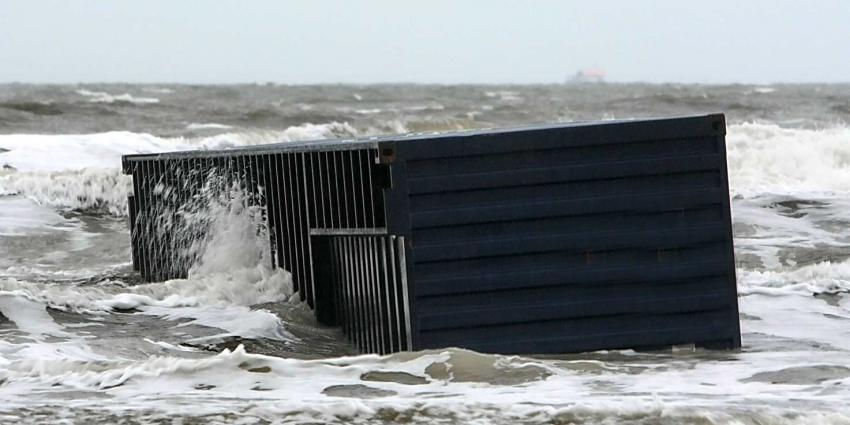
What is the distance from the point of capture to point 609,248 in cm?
730

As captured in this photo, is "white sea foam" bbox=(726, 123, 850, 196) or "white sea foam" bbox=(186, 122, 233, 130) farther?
"white sea foam" bbox=(186, 122, 233, 130)

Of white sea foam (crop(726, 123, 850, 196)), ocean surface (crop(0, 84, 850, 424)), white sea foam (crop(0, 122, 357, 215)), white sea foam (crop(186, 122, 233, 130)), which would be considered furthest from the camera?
white sea foam (crop(186, 122, 233, 130))

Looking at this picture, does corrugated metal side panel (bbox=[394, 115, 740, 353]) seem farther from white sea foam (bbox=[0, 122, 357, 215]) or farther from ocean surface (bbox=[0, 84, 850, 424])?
white sea foam (bbox=[0, 122, 357, 215])

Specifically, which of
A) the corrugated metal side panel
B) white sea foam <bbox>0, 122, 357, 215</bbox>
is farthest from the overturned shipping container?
white sea foam <bbox>0, 122, 357, 215</bbox>

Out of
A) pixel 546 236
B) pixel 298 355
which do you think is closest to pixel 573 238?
pixel 546 236

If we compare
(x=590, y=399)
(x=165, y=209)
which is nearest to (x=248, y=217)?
(x=165, y=209)

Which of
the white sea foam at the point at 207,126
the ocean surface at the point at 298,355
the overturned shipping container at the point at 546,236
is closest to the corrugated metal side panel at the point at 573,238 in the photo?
A: the overturned shipping container at the point at 546,236

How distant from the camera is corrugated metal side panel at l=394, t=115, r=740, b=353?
7.06 meters

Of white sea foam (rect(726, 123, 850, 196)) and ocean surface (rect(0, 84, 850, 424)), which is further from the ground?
ocean surface (rect(0, 84, 850, 424))

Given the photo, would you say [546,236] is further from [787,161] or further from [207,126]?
[207,126]

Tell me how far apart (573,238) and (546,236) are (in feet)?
0.48

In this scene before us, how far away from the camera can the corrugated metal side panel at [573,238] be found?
7.06m

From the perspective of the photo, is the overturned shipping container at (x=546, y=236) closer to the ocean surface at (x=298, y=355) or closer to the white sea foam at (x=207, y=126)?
the ocean surface at (x=298, y=355)

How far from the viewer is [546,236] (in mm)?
7191
